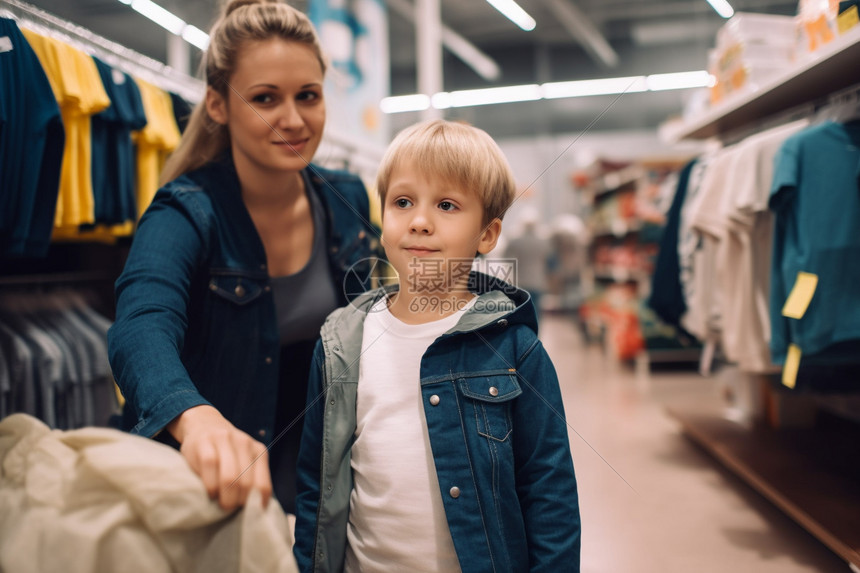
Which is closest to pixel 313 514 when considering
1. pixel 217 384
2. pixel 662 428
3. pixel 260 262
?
pixel 217 384

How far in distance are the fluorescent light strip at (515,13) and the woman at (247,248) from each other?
655mm

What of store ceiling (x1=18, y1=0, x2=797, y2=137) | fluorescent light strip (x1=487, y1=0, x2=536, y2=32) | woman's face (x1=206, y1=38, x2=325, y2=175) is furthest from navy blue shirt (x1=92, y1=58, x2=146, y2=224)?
fluorescent light strip (x1=487, y1=0, x2=536, y2=32)

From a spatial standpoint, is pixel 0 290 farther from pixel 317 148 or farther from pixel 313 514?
pixel 313 514

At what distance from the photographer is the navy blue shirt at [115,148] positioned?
5.60 ft

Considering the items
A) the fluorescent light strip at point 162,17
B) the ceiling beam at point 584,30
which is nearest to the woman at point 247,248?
the fluorescent light strip at point 162,17

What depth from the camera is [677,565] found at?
84 cm

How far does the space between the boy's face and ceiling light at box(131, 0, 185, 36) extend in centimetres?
115

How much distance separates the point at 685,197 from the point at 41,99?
94.0 inches

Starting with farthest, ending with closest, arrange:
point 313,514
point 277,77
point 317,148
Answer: point 317,148 < point 277,77 < point 313,514

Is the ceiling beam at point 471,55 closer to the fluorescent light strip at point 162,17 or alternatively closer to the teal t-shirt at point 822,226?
the fluorescent light strip at point 162,17

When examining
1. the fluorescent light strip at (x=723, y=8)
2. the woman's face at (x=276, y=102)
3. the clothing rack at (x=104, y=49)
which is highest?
the fluorescent light strip at (x=723, y=8)

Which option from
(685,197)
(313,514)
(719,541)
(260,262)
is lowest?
(719,541)

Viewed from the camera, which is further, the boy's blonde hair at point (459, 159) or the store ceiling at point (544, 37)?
the store ceiling at point (544, 37)

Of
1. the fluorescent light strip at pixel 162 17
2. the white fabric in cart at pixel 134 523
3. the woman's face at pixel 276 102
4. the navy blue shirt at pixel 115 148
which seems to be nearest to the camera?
the white fabric in cart at pixel 134 523
